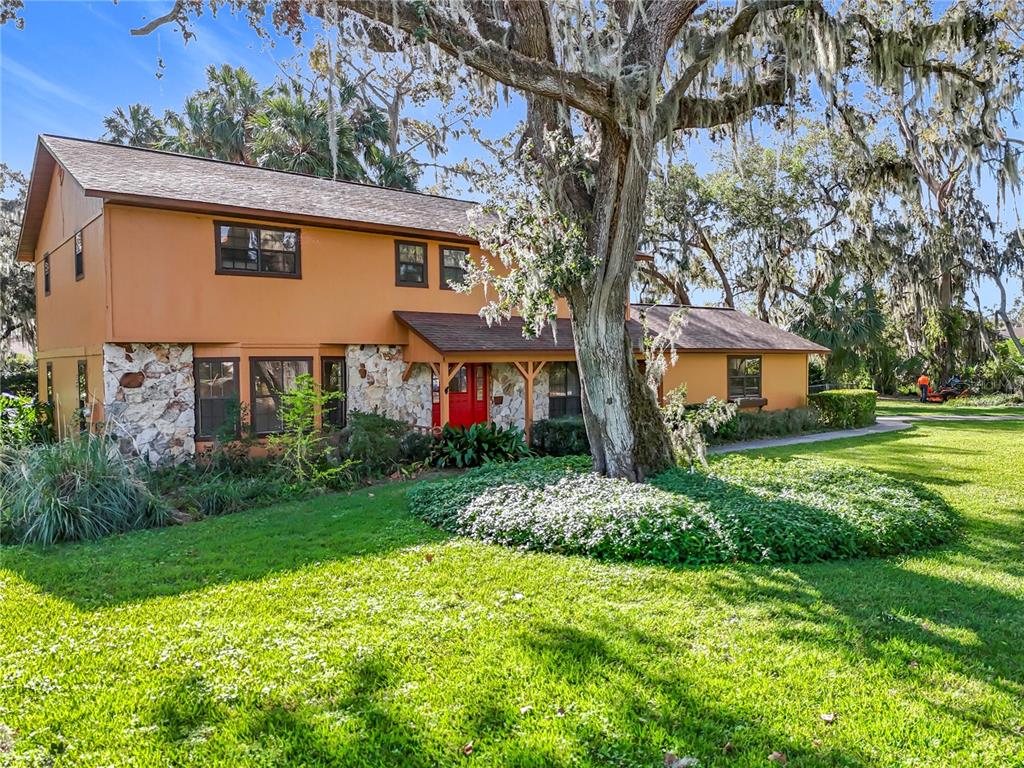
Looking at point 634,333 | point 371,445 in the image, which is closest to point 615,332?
point 371,445

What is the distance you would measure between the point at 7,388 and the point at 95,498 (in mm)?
16648

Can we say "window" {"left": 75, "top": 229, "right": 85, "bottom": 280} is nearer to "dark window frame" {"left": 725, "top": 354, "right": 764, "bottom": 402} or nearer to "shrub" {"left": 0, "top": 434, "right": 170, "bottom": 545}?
"shrub" {"left": 0, "top": 434, "right": 170, "bottom": 545}

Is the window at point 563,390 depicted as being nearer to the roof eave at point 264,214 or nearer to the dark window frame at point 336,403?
the roof eave at point 264,214

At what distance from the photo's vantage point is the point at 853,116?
934 centimetres

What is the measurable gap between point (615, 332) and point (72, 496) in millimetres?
6576

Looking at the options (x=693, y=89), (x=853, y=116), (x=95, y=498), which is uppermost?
(x=693, y=89)

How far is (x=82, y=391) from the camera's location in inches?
465

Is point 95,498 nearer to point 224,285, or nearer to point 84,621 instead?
point 84,621

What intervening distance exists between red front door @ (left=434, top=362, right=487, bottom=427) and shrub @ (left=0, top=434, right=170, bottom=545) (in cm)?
632

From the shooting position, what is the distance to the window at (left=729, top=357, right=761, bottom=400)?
1763 centimetres

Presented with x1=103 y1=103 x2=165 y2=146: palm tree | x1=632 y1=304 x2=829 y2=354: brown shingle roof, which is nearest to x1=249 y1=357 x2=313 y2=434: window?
x1=632 y1=304 x2=829 y2=354: brown shingle roof

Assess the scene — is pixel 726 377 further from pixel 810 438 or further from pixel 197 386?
pixel 197 386

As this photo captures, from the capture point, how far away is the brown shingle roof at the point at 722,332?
16906mm

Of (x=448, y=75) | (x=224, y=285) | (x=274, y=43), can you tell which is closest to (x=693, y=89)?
(x=448, y=75)
